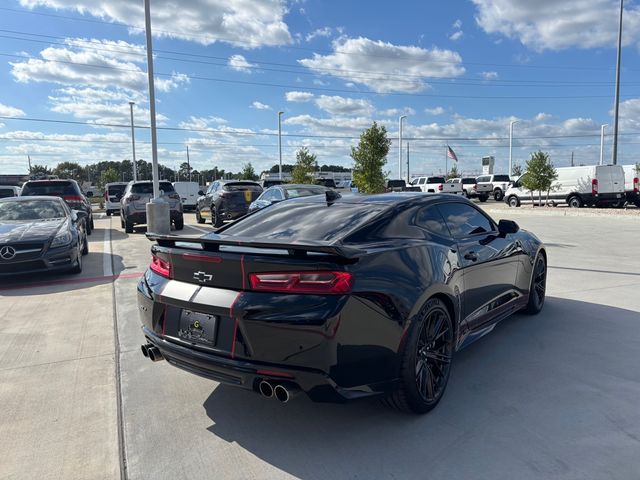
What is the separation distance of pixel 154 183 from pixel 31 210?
17.1ft

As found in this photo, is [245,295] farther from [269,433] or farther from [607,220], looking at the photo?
[607,220]

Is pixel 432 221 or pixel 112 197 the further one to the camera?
pixel 112 197

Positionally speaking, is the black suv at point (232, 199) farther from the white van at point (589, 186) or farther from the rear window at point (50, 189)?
the white van at point (589, 186)

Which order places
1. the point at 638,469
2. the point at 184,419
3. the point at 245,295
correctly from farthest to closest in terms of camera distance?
the point at 184,419
the point at 245,295
the point at 638,469

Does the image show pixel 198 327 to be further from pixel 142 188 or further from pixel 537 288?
pixel 142 188

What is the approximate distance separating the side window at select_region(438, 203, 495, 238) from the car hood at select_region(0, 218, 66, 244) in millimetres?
6386

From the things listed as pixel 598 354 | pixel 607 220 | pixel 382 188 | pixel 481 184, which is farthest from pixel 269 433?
pixel 481 184

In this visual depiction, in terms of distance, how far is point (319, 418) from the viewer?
10.5 ft

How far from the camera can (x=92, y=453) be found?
2.83 meters

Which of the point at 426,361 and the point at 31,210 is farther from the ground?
the point at 31,210

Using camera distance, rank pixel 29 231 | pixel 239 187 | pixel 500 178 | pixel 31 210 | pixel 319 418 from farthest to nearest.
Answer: pixel 500 178, pixel 239 187, pixel 31 210, pixel 29 231, pixel 319 418

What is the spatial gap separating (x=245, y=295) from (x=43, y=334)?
132 inches

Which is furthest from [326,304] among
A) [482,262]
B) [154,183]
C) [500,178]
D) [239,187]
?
[500,178]

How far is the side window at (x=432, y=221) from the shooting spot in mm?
3713
